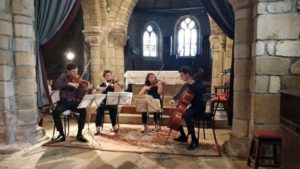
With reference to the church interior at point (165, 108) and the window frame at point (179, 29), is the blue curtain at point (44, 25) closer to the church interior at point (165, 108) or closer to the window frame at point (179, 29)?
the church interior at point (165, 108)

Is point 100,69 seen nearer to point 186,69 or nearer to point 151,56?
point 186,69

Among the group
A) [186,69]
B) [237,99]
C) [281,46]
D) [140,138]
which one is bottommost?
[140,138]

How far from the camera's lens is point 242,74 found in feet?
11.7

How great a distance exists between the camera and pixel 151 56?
14.8 m

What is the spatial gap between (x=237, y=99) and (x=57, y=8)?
11.2 feet

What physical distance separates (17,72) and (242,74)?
10.9 feet

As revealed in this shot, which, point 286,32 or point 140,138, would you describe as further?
point 140,138

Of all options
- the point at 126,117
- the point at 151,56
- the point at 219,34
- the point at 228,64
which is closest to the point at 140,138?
the point at 126,117

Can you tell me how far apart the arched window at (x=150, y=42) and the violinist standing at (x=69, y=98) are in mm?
10258

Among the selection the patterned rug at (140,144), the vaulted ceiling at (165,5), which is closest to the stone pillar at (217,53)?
the patterned rug at (140,144)

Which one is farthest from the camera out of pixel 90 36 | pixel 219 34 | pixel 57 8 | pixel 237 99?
pixel 219 34

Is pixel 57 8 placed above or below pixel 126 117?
above

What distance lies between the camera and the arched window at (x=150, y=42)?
579 inches

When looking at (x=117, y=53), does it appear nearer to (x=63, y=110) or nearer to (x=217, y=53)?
(x=217, y=53)
